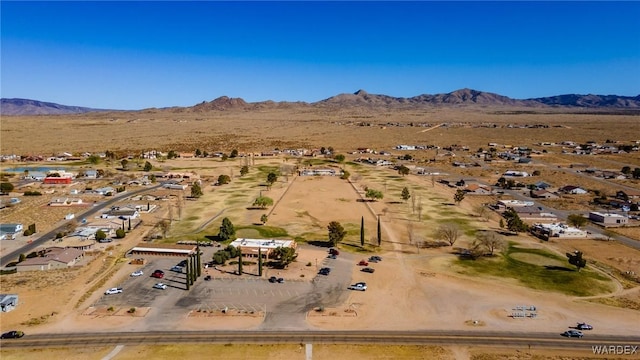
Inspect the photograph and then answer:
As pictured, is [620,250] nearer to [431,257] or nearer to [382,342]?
[431,257]

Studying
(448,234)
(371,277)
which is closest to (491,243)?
(448,234)

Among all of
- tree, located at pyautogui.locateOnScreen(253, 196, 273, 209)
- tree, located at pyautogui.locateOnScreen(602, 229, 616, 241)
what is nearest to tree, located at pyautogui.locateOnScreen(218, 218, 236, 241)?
tree, located at pyautogui.locateOnScreen(253, 196, 273, 209)

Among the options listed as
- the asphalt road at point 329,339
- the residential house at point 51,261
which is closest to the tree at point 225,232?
the residential house at point 51,261

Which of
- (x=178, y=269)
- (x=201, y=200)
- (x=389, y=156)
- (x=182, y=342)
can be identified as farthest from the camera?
(x=389, y=156)

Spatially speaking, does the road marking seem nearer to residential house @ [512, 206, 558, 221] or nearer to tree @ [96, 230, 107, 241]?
tree @ [96, 230, 107, 241]

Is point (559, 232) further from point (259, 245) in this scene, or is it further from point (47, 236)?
point (47, 236)

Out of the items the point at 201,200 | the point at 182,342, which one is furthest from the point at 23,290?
the point at 201,200
